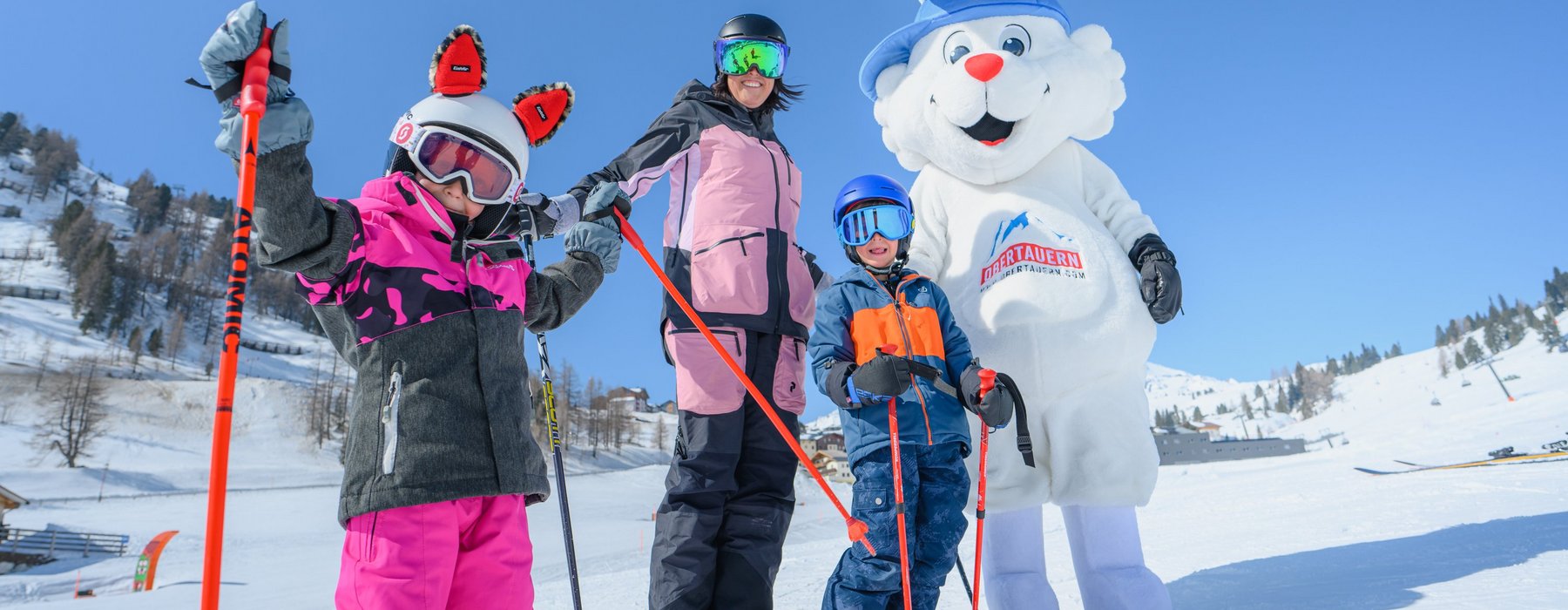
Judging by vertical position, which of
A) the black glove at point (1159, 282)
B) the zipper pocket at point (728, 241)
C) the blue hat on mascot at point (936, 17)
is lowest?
the black glove at point (1159, 282)

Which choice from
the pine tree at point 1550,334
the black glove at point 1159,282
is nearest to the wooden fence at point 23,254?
the black glove at point 1159,282

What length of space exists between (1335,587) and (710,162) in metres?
3.10

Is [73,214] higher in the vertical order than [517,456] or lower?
higher

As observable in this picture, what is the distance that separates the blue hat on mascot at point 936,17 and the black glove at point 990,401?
1.88 m

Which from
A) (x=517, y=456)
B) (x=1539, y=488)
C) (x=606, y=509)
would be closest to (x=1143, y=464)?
(x=517, y=456)

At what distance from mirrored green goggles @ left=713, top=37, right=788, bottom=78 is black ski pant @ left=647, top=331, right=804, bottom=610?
1255mm

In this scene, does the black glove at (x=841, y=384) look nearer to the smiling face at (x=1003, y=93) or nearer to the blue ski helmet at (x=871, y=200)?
the blue ski helmet at (x=871, y=200)

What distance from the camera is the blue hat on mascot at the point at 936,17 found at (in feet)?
11.6

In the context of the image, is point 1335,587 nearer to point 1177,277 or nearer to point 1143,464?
point 1143,464

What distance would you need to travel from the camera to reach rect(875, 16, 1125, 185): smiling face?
10.9 feet

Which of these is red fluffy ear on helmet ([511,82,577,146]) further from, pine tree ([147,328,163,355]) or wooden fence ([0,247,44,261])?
wooden fence ([0,247,44,261])

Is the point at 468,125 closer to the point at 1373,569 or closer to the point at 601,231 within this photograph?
the point at 601,231

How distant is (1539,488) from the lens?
5250mm

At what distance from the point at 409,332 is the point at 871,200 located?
173cm
